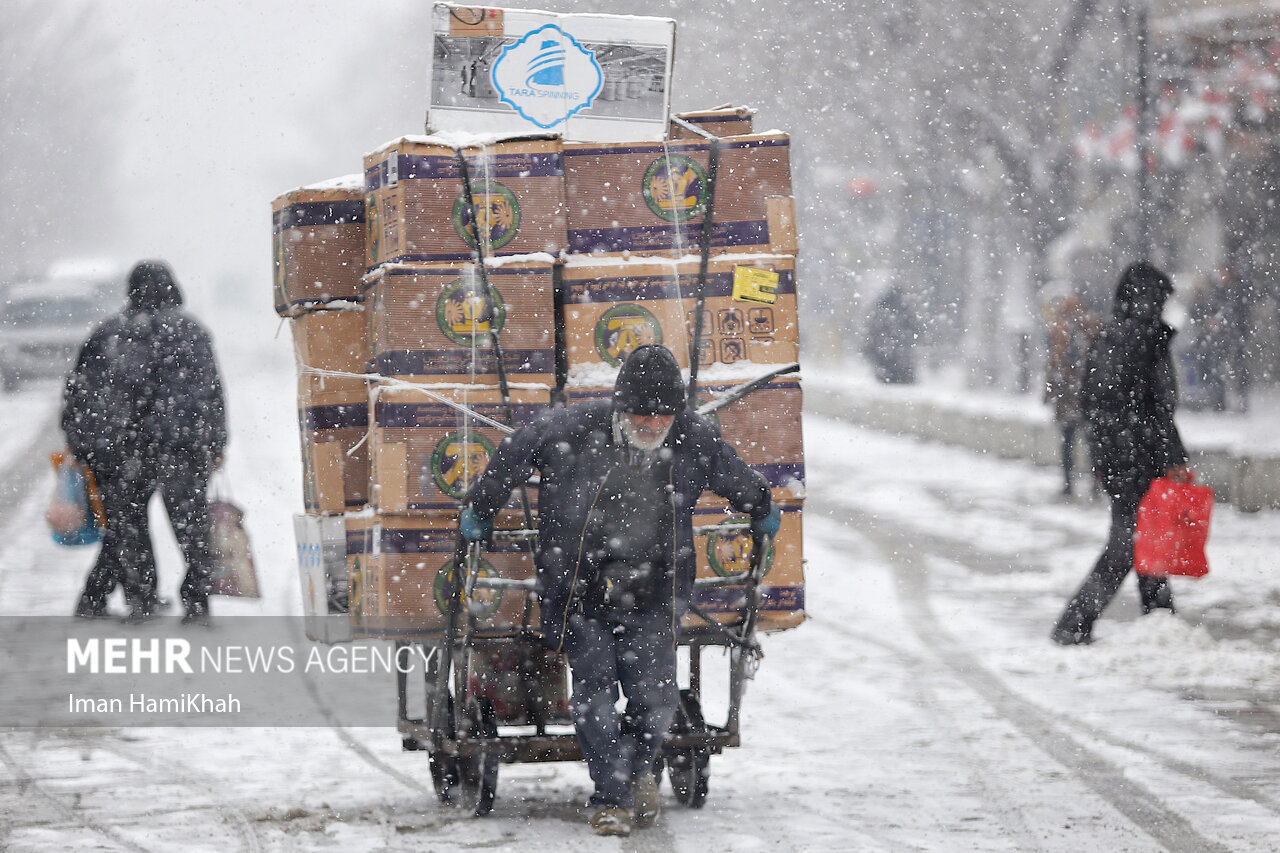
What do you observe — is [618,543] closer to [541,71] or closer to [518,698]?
[518,698]

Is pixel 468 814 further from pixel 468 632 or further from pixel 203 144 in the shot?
pixel 203 144

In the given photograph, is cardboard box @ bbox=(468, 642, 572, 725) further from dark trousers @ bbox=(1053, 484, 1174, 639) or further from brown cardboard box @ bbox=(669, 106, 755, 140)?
dark trousers @ bbox=(1053, 484, 1174, 639)

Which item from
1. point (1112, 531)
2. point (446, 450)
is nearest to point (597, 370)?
point (446, 450)

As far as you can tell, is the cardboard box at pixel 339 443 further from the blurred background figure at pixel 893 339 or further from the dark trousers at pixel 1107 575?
the blurred background figure at pixel 893 339

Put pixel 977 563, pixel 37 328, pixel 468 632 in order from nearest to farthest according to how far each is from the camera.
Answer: pixel 468 632 → pixel 977 563 → pixel 37 328

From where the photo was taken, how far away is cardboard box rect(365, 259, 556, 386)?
20.4ft

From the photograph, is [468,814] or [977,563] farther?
[977,563]

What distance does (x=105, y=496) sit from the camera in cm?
1020

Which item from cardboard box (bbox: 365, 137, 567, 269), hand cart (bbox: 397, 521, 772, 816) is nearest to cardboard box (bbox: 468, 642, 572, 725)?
hand cart (bbox: 397, 521, 772, 816)

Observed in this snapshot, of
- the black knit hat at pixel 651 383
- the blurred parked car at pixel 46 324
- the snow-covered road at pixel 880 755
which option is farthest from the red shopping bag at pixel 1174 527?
the blurred parked car at pixel 46 324

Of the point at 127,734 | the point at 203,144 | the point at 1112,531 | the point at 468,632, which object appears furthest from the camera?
the point at 203,144

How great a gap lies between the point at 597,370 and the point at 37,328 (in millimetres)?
26733

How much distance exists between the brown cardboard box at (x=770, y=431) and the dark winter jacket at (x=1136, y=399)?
3.89m

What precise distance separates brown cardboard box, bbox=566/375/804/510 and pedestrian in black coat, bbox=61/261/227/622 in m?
4.18
